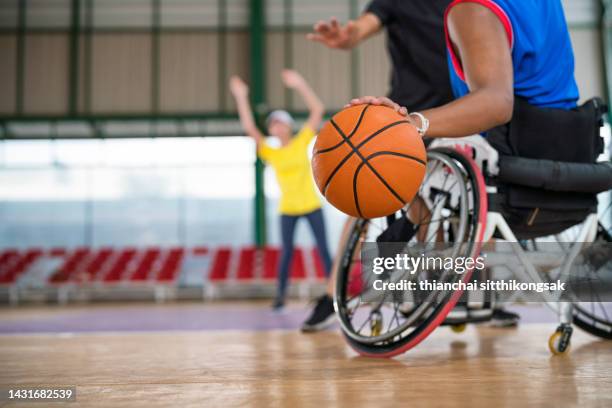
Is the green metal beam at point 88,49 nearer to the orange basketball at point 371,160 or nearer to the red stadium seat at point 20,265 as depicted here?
the red stadium seat at point 20,265

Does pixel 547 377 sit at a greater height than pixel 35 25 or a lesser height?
lesser

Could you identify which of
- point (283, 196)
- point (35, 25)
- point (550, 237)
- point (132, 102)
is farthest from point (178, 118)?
point (550, 237)

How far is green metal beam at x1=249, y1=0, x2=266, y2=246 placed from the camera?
1027 cm

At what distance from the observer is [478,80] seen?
57.0 inches

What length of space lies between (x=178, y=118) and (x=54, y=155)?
2.69 meters

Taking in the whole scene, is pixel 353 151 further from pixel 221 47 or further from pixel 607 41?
pixel 607 41

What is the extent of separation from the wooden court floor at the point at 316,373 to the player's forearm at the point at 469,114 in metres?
0.62

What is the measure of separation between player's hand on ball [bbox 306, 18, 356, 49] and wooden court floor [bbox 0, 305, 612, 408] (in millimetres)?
1294

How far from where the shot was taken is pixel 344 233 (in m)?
2.39

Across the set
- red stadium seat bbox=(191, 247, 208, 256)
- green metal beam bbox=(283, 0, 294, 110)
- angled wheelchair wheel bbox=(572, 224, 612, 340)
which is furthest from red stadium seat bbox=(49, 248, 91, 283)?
angled wheelchair wheel bbox=(572, 224, 612, 340)

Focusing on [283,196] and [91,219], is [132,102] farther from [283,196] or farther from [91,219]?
[283,196]

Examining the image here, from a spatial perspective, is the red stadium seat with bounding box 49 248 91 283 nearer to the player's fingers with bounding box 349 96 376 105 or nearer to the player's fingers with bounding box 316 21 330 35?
the player's fingers with bounding box 316 21 330 35

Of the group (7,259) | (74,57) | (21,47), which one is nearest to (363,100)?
(7,259)

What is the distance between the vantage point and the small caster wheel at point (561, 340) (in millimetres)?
1788
